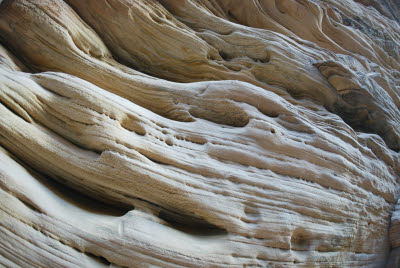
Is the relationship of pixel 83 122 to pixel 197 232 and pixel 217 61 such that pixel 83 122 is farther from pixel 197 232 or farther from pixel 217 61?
pixel 217 61

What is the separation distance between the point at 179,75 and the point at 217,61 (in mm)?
704

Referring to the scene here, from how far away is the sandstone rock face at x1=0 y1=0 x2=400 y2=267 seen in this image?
8.66 feet

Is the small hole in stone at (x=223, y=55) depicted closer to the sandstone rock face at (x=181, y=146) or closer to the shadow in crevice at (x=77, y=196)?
the sandstone rock face at (x=181, y=146)

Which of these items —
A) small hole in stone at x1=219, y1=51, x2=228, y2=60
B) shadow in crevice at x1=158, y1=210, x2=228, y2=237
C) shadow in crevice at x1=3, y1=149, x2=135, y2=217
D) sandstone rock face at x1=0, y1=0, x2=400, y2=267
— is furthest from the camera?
small hole in stone at x1=219, y1=51, x2=228, y2=60

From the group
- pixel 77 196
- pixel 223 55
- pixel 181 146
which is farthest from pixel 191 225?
pixel 223 55

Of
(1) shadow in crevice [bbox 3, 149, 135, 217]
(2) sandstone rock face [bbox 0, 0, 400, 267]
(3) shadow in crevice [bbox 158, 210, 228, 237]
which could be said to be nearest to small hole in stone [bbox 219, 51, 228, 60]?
(2) sandstone rock face [bbox 0, 0, 400, 267]

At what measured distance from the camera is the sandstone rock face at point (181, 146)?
264 centimetres

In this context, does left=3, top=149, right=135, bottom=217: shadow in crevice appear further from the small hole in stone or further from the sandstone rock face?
the small hole in stone

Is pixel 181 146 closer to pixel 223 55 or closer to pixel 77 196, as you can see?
pixel 77 196

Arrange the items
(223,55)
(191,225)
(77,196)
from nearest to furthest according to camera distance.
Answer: (77,196) → (191,225) → (223,55)

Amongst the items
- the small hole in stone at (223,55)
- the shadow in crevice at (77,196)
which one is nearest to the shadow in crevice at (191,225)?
the shadow in crevice at (77,196)

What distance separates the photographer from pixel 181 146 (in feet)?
11.0

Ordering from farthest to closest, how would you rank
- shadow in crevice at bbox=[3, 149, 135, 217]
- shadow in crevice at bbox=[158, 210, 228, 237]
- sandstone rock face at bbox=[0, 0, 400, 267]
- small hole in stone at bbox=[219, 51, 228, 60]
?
small hole in stone at bbox=[219, 51, 228, 60], shadow in crevice at bbox=[158, 210, 228, 237], shadow in crevice at bbox=[3, 149, 135, 217], sandstone rock face at bbox=[0, 0, 400, 267]

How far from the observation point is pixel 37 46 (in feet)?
14.0
